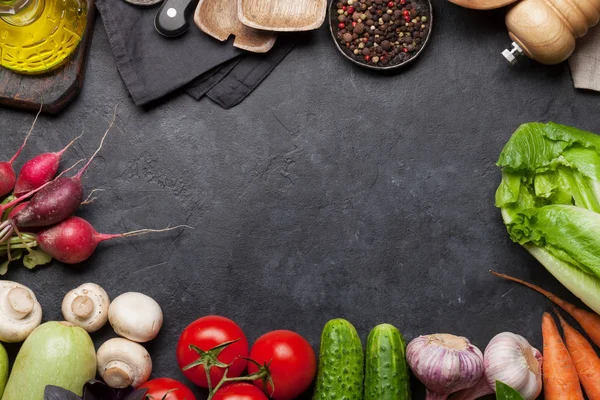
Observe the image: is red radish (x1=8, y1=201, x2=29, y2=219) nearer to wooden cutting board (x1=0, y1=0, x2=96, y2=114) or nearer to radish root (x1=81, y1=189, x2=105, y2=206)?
radish root (x1=81, y1=189, x2=105, y2=206)

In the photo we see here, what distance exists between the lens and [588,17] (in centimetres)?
211

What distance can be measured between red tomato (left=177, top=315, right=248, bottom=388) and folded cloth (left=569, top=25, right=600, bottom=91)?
4.19 ft

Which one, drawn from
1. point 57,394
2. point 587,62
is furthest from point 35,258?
point 587,62

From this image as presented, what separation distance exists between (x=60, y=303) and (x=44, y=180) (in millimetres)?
380

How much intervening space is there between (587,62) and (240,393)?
4.66ft

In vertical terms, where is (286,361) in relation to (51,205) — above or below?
below

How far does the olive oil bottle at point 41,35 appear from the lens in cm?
220

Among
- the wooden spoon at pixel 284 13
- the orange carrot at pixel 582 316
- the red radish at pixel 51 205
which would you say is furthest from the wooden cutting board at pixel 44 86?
the orange carrot at pixel 582 316

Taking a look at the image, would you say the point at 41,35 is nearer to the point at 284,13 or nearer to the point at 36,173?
the point at 36,173

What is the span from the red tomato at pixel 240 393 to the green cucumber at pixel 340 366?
186 millimetres

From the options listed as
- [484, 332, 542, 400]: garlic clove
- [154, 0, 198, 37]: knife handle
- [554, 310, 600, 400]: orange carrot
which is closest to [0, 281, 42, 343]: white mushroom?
[154, 0, 198, 37]: knife handle

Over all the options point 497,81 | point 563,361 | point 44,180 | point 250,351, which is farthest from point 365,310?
point 44,180

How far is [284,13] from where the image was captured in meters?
2.30

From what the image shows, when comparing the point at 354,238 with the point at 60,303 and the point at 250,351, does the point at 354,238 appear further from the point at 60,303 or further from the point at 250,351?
the point at 60,303
